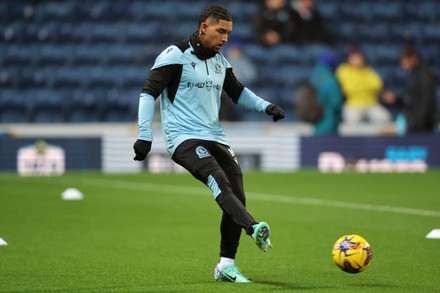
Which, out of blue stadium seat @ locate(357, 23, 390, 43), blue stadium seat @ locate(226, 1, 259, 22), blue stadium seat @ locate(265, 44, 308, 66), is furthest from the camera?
blue stadium seat @ locate(357, 23, 390, 43)

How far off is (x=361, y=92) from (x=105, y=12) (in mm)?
6258

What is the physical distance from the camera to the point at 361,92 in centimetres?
2264

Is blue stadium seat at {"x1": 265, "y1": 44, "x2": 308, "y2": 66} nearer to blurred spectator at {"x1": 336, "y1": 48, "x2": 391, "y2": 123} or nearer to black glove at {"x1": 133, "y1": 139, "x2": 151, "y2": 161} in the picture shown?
blurred spectator at {"x1": 336, "y1": 48, "x2": 391, "y2": 123}

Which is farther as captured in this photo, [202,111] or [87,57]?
[87,57]

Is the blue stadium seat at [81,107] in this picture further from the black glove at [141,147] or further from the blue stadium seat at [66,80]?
the black glove at [141,147]

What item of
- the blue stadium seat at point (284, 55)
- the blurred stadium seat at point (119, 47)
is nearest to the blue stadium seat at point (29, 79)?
the blurred stadium seat at point (119, 47)

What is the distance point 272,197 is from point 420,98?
615 cm

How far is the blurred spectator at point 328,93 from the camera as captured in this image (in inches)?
813

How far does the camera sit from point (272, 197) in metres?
15.9

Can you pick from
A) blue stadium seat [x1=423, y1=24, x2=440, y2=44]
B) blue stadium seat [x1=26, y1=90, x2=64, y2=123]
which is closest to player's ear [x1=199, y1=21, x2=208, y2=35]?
blue stadium seat [x1=26, y1=90, x2=64, y2=123]

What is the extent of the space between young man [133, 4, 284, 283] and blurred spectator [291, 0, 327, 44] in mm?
16424

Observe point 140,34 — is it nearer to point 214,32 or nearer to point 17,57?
point 17,57

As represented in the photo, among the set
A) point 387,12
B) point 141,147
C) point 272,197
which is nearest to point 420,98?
point 387,12

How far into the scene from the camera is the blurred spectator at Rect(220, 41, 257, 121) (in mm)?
21984
